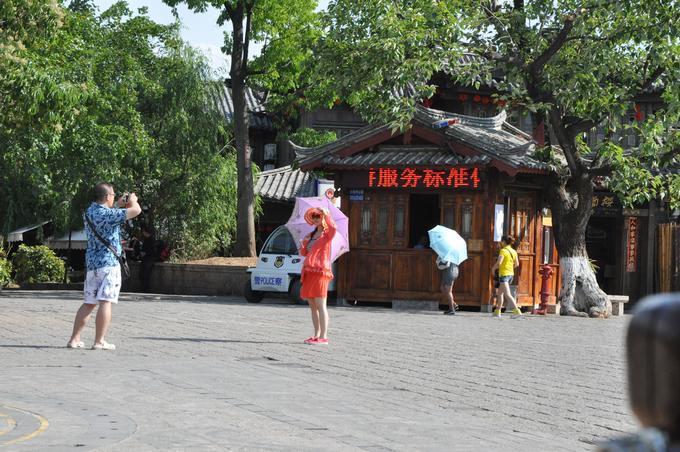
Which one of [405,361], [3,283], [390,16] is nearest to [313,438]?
[405,361]

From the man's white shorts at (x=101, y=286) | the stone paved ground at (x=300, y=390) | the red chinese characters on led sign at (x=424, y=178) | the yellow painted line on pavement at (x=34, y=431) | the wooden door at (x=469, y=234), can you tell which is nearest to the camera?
the yellow painted line on pavement at (x=34, y=431)

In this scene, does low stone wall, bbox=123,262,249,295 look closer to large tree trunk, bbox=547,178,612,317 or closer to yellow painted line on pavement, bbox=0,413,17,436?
large tree trunk, bbox=547,178,612,317

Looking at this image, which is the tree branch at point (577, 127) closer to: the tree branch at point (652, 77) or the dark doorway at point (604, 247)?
the tree branch at point (652, 77)

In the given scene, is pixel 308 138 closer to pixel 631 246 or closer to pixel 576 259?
pixel 631 246

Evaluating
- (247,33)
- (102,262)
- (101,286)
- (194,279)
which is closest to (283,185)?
(247,33)

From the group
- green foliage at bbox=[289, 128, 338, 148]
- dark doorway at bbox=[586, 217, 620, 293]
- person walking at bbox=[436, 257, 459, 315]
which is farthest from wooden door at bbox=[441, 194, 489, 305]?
dark doorway at bbox=[586, 217, 620, 293]

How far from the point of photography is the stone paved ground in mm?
6900

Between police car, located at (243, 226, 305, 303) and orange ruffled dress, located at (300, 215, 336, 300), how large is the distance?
1278cm

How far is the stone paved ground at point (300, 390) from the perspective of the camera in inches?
272

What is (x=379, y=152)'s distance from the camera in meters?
27.4

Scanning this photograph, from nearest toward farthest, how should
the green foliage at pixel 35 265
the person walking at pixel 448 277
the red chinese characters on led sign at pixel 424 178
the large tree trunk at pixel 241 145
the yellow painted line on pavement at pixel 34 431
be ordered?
the yellow painted line on pavement at pixel 34 431 < the person walking at pixel 448 277 < the red chinese characters on led sign at pixel 424 178 < the large tree trunk at pixel 241 145 < the green foliage at pixel 35 265

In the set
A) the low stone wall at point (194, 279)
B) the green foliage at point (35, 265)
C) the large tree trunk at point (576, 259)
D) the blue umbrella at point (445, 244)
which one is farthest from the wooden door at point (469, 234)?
the green foliage at point (35, 265)

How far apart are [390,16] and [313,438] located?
17.8 meters

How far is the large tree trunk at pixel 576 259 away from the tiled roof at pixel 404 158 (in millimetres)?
2227
